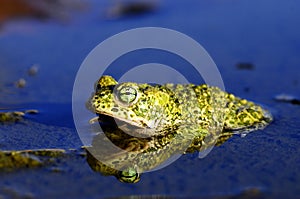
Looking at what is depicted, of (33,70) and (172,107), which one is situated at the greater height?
(33,70)

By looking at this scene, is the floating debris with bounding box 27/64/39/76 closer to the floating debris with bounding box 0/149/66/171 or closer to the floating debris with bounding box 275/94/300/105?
the floating debris with bounding box 0/149/66/171

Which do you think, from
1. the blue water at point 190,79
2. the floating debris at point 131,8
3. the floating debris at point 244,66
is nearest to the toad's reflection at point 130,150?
the blue water at point 190,79

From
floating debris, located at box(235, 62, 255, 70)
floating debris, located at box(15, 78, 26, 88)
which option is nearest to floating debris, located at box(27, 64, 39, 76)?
floating debris, located at box(15, 78, 26, 88)

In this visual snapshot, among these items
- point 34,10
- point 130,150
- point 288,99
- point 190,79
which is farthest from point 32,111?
point 34,10

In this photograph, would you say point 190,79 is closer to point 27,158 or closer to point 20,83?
point 20,83

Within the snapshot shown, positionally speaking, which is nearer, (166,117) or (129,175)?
(129,175)

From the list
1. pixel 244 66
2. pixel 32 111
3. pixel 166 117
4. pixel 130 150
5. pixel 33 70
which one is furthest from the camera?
pixel 244 66

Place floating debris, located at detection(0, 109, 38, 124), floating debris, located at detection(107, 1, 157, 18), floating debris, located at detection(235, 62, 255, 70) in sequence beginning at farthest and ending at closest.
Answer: floating debris, located at detection(107, 1, 157, 18)
floating debris, located at detection(235, 62, 255, 70)
floating debris, located at detection(0, 109, 38, 124)

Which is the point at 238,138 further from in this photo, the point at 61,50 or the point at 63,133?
the point at 61,50
